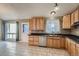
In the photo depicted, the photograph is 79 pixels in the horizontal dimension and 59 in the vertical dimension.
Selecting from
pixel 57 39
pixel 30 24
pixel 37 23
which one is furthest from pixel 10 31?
pixel 57 39

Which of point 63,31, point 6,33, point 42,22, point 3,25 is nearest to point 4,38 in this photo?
point 6,33

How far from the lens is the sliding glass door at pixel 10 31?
4.97 ft

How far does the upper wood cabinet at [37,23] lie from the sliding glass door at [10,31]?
249 mm

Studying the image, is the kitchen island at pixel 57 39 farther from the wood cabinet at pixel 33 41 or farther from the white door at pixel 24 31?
the white door at pixel 24 31

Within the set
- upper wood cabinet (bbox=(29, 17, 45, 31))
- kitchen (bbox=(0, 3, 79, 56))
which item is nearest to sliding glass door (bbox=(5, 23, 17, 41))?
kitchen (bbox=(0, 3, 79, 56))

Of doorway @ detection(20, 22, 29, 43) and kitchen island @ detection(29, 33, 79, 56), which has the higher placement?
doorway @ detection(20, 22, 29, 43)

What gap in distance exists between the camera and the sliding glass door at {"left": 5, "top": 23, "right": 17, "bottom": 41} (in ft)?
4.97

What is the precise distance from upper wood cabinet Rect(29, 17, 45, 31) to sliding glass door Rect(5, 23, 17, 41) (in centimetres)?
25

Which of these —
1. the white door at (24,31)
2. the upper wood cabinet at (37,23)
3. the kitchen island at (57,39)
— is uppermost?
the upper wood cabinet at (37,23)

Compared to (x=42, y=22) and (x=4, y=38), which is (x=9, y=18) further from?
(x=42, y=22)

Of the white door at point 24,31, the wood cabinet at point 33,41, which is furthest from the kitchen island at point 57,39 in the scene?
the white door at point 24,31

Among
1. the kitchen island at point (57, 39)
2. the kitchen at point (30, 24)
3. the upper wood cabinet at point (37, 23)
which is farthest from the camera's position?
the kitchen island at point (57, 39)

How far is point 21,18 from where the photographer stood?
1635 mm

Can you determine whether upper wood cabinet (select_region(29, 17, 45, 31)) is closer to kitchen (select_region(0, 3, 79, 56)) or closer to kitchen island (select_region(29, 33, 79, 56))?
kitchen (select_region(0, 3, 79, 56))
